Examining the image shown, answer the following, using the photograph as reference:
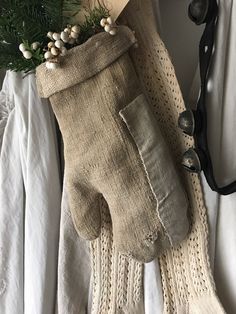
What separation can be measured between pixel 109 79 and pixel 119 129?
5 cm

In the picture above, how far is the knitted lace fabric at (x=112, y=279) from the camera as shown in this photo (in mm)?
576

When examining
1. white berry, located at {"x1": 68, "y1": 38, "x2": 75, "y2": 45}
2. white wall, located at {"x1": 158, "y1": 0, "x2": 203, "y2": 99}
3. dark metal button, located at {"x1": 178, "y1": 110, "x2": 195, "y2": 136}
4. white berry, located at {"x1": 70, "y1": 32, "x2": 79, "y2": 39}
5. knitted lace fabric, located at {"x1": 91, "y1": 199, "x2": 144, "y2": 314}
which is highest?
white berry, located at {"x1": 70, "y1": 32, "x2": 79, "y2": 39}

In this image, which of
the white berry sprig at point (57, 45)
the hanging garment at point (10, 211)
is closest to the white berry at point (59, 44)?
the white berry sprig at point (57, 45)

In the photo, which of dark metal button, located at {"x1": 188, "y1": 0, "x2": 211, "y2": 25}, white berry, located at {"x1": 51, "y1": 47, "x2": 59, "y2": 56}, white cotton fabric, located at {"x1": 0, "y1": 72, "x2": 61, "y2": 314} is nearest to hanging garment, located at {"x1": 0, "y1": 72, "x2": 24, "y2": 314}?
white cotton fabric, located at {"x1": 0, "y1": 72, "x2": 61, "y2": 314}

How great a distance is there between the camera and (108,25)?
0.46 meters

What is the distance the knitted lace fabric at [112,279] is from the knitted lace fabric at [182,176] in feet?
0.12

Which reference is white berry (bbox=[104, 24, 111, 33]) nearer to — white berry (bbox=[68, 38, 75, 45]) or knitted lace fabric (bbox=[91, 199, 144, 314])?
white berry (bbox=[68, 38, 75, 45])

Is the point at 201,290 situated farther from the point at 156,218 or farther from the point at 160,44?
the point at 160,44

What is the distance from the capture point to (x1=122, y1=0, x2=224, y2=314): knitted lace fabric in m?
0.50

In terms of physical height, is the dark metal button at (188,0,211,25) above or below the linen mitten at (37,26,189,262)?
above

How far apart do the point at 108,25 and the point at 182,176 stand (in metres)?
0.19

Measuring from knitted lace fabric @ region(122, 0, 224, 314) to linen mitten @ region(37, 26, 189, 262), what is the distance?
1.1 inches

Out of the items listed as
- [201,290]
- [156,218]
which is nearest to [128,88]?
[156,218]

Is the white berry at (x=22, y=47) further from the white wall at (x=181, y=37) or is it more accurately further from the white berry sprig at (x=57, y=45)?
the white wall at (x=181, y=37)
